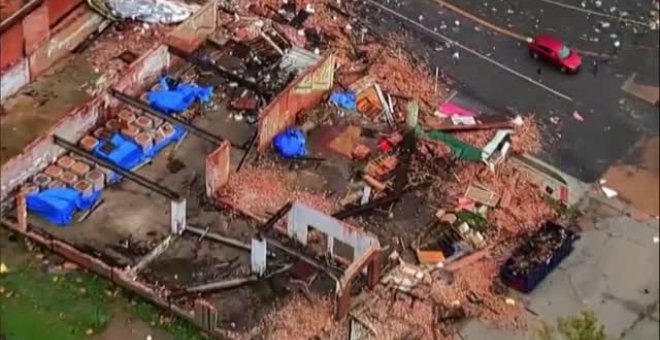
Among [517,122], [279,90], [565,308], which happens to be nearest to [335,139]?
[279,90]

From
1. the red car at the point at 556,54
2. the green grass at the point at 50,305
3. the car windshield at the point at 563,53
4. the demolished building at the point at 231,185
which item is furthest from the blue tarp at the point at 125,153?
the car windshield at the point at 563,53

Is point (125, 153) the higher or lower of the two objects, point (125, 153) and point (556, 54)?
the lower

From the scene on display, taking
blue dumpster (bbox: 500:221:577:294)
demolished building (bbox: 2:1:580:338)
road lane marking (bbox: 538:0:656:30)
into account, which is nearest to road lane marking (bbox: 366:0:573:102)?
demolished building (bbox: 2:1:580:338)

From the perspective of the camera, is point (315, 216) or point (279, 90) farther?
point (279, 90)

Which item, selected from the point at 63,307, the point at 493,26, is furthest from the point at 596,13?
the point at 63,307

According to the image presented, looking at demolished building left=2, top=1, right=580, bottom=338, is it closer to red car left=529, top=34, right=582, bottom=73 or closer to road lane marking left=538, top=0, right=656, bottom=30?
red car left=529, top=34, right=582, bottom=73

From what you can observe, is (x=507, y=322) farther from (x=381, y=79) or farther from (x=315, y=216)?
(x=381, y=79)

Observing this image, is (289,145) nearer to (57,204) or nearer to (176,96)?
(176,96)
